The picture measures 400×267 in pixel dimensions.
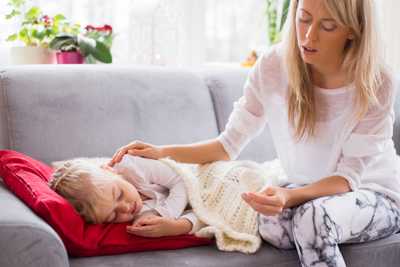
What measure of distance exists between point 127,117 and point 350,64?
2.62 ft

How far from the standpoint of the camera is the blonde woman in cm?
182

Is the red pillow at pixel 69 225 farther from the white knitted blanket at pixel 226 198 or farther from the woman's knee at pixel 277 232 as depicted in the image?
the woman's knee at pixel 277 232

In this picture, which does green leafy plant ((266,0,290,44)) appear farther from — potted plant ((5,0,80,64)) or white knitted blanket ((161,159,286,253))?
white knitted blanket ((161,159,286,253))

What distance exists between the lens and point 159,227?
1.83 m

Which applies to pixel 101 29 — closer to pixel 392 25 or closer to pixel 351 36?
pixel 351 36

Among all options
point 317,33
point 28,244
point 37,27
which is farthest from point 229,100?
point 28,244

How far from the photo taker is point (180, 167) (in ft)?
6.68

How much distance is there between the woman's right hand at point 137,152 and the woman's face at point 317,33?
0.53 m

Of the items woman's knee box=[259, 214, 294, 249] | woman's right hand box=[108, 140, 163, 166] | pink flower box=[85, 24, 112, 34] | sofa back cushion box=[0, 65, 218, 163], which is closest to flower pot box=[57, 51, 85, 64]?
pink flower box=[85, 24, 112, 34]

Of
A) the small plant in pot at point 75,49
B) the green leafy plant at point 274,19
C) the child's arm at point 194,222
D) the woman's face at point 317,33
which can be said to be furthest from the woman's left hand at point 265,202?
the green leafy plant at point 274,19

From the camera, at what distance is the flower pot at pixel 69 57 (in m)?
2.67

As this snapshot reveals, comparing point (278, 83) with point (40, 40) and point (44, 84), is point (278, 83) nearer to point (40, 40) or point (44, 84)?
point (44, 84)

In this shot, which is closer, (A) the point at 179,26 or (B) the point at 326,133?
(B) the point at 326,133

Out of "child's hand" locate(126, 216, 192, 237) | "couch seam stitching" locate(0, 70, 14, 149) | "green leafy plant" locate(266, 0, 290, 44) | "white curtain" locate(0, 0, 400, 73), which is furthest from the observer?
"green leafy plant" locate(266, 0, 290, 44)
